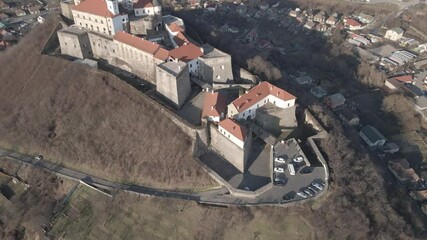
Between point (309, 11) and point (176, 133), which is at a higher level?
point (176, 133)

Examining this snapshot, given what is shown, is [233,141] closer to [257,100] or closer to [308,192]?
[257,100]

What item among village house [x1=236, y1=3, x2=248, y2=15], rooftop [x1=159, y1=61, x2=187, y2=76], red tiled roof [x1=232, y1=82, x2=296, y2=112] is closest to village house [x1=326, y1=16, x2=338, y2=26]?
village house [x1=236, y1=3, x2=248, y2=15]

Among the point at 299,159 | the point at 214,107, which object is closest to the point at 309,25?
the point at 214,107

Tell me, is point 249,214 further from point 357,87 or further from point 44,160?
point 357,87

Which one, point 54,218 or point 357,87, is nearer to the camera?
point 54,218

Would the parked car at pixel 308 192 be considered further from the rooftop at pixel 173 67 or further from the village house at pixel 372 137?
the village house at pixel 372 137

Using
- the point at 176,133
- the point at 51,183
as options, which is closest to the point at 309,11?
the point at 176,133
